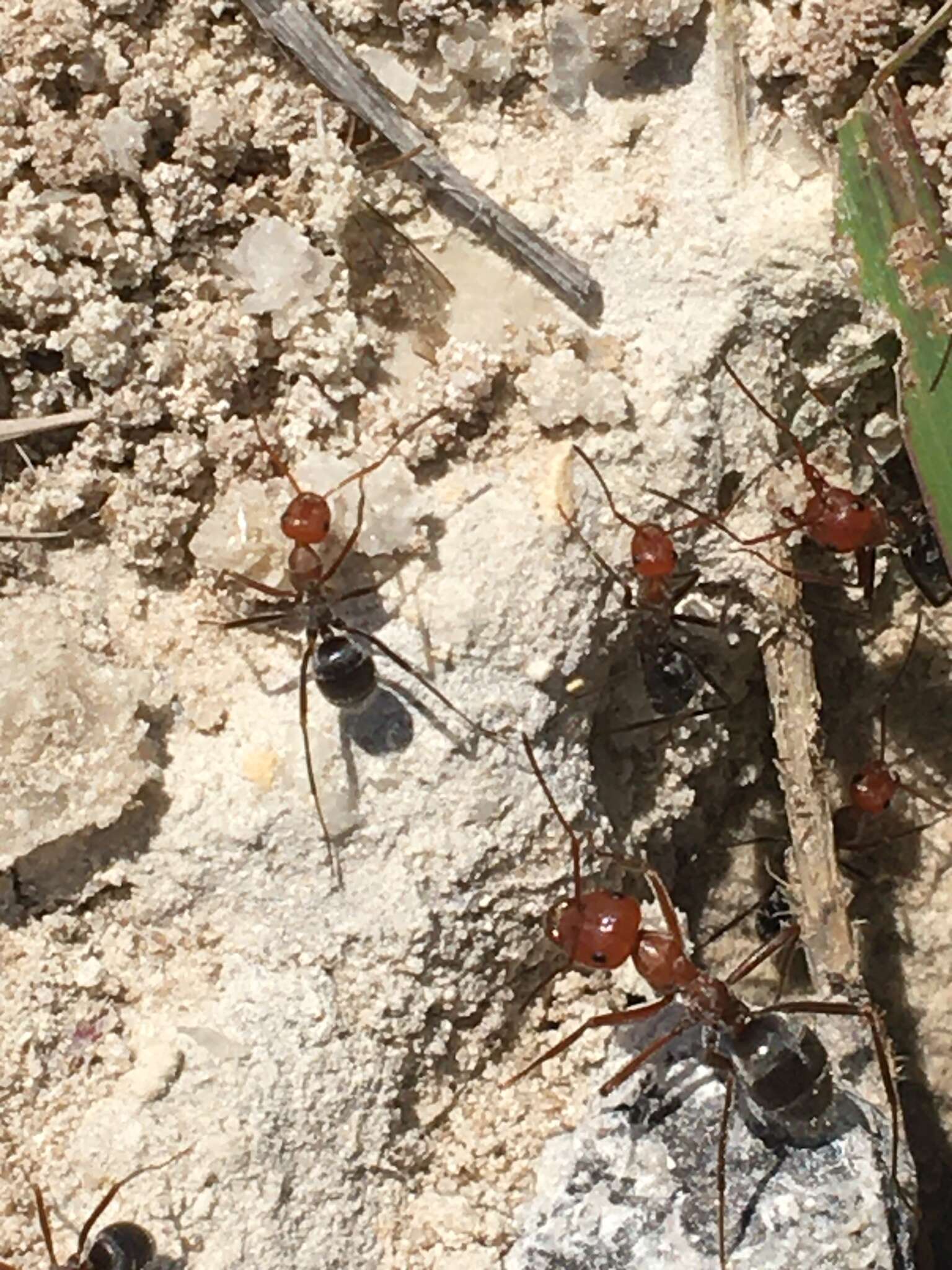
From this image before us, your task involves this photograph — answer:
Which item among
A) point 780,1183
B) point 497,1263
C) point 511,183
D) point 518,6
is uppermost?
point 518,6

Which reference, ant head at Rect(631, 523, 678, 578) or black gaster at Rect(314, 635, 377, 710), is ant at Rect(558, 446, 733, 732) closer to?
ant head at Rect(631, 523, 678, 578)

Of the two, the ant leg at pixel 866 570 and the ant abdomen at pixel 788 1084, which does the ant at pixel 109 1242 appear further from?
the ant leg at pixel 866 570

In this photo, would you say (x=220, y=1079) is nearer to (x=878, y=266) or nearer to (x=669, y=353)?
(x=669, y=353)

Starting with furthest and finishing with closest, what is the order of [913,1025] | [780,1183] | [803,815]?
[913,1025] < [803,815] < [780,1183]

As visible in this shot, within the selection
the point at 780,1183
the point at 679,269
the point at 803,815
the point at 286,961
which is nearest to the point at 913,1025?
the point at 803,815

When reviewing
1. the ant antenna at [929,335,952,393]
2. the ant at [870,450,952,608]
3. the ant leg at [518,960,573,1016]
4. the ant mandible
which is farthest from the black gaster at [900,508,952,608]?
the ant leg at [518,960,573,1016]

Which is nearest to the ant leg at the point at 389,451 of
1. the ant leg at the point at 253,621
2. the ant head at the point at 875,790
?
the ant leg at the point at 253,621
